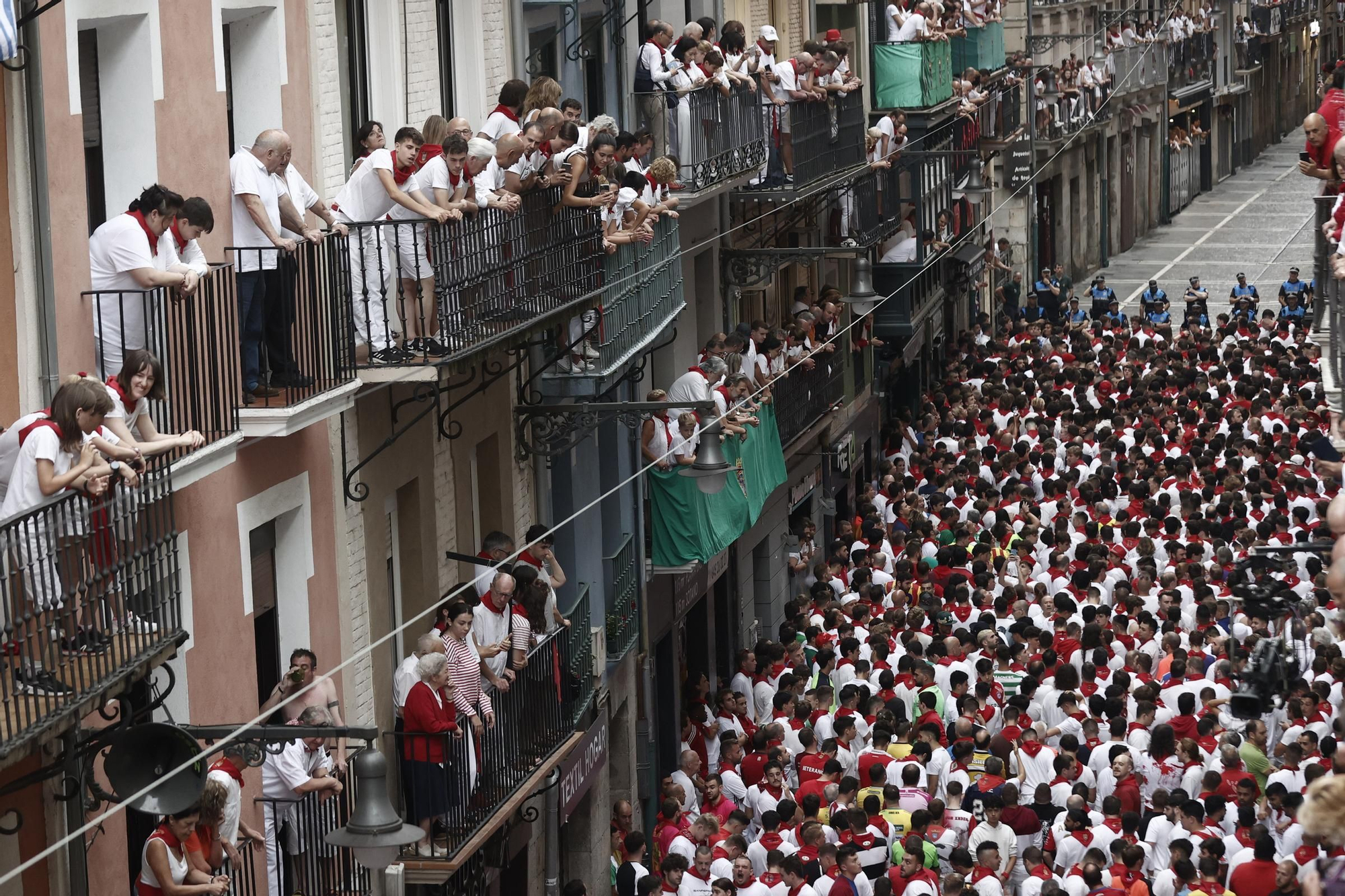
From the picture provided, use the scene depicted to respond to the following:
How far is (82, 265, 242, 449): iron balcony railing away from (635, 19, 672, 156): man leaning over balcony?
1066 cm

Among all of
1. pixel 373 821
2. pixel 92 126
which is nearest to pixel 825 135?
pixel 92 126

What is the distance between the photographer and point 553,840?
18531 mm

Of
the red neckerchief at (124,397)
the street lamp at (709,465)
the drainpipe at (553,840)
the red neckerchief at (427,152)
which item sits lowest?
the drainpipe at (553,840)

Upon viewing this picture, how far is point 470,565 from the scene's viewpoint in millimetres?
17438

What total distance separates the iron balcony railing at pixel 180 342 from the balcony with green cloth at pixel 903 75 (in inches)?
975

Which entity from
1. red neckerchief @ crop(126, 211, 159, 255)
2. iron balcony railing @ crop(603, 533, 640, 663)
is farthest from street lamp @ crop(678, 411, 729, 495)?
red neckerchief @ crop(126, 211, 159, 255)

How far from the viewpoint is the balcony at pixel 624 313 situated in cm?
1847

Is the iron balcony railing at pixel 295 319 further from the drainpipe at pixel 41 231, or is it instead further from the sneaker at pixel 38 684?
the sneaker at pixel 38 684

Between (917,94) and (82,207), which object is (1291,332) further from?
(82,207)

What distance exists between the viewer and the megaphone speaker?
1013 centimetres

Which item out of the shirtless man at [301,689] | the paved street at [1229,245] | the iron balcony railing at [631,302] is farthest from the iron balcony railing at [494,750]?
the paved street at [1229,245]

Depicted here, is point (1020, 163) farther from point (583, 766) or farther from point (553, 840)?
point (553, 840)

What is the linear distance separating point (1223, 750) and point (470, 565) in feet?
18.6

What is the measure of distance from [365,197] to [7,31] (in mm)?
4783
